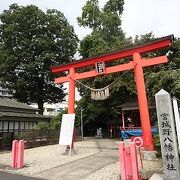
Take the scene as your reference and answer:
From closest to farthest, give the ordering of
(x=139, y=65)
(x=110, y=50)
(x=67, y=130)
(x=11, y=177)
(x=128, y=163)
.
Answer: (x=128, y=163) → (x=11, y=177) → (x=139, y=65) → (x=67, y=130) → (x=110, y=50)

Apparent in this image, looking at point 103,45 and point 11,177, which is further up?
point 103,45

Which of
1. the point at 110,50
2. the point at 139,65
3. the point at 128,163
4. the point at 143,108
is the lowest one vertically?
the point at 128,163

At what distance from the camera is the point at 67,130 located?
14.1 metres

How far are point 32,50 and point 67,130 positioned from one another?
2791 cm

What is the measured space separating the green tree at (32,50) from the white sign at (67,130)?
80.0 ft

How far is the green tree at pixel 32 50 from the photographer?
38281mm

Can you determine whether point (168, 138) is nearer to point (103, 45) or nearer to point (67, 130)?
point (67, 130)

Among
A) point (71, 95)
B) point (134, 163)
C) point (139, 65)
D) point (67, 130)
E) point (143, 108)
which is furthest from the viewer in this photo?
point (71, 95)

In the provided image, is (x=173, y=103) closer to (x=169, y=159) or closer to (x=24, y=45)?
(x=169, y=159)

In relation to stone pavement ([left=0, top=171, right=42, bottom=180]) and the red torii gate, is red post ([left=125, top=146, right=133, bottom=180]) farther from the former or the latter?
the red torii gate

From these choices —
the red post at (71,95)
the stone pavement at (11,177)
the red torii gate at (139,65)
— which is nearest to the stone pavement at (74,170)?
the stone pavement at (11,177)

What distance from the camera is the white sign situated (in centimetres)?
1388

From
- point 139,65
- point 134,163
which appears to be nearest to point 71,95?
point 139,65

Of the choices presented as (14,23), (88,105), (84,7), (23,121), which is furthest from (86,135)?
(14,23)
